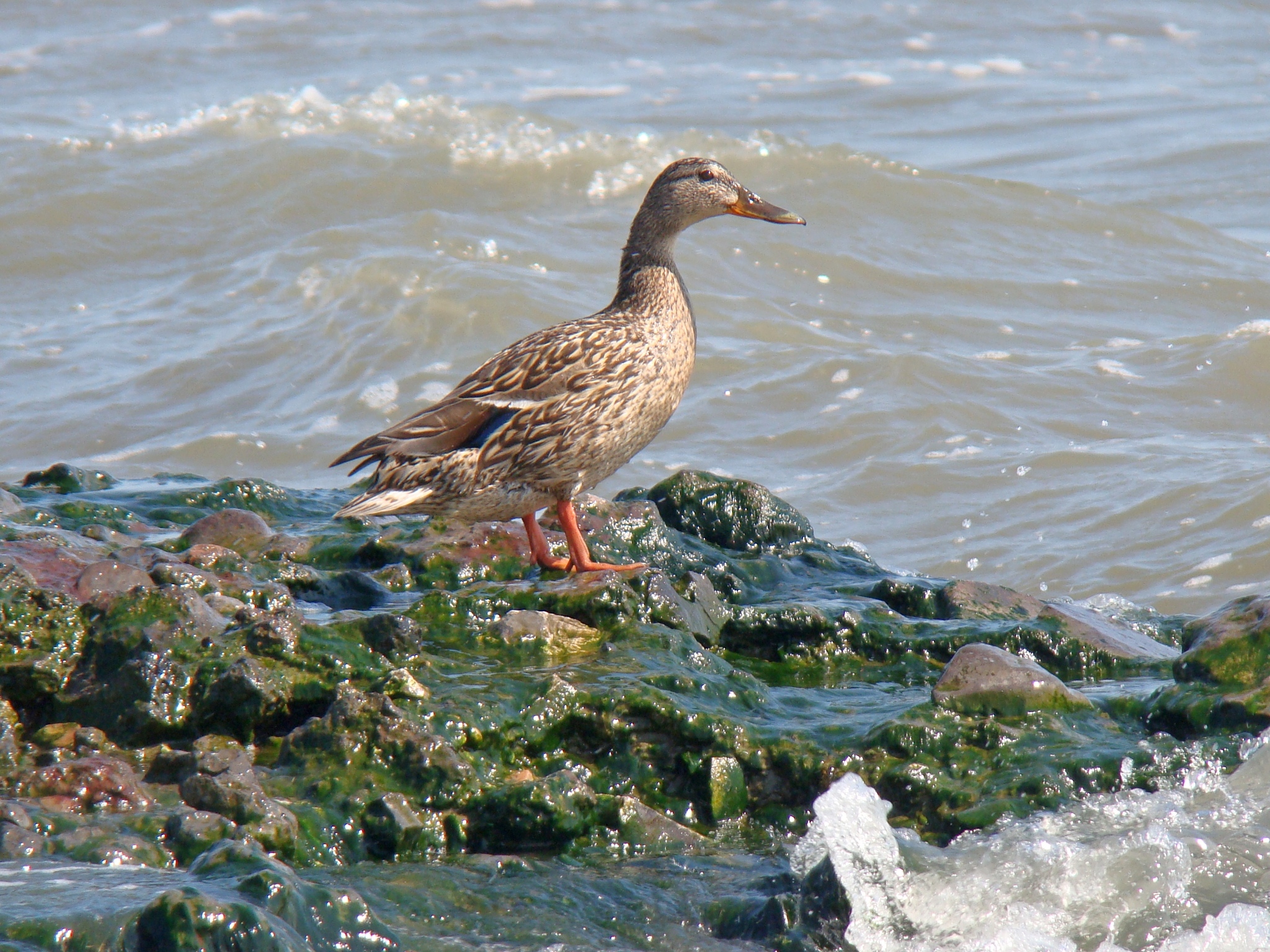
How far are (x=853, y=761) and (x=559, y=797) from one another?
0.86 metres

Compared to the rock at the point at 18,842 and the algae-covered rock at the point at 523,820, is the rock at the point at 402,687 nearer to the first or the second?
the algae-covered rock at the point at 523,820

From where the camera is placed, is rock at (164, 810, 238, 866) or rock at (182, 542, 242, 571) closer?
rock at (164, 810, 238, 866)

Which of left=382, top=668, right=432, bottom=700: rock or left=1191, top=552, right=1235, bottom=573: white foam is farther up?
left=382, top=668, right=432, bottom=700: rock

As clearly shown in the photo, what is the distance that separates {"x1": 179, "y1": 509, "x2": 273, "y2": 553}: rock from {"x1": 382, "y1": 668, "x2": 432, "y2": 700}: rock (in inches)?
67.4

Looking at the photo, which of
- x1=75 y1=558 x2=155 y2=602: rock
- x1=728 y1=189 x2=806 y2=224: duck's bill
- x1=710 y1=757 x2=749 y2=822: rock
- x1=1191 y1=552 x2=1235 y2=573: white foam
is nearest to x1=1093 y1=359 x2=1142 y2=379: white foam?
x1=1191 y1=552 x2=1235 y2=573: white foam

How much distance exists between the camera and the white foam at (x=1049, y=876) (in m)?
3.45

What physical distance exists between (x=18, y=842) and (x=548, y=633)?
1.73 metres

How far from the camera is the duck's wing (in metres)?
5.54

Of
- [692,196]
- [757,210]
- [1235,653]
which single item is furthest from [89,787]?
[757,210]

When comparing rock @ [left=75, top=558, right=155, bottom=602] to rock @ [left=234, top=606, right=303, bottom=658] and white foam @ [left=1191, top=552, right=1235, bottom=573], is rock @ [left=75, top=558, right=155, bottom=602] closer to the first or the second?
rock @ [left=234, top=606, right=303, bottom=658]

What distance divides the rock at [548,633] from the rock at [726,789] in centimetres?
70

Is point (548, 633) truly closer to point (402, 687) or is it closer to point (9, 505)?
point (402, 687)

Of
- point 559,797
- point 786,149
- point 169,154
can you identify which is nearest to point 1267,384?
point 786,149

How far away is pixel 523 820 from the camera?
3717mm
